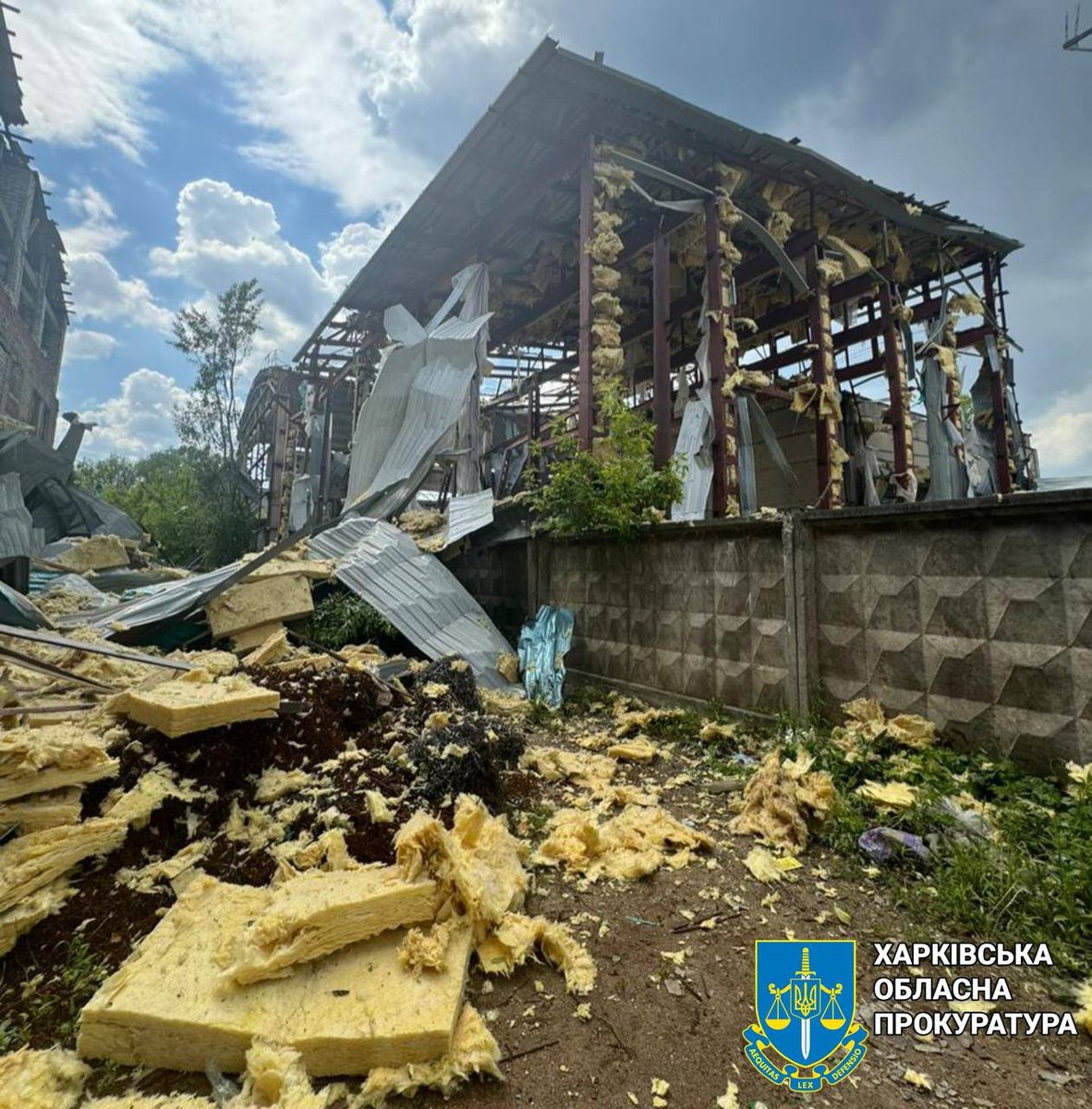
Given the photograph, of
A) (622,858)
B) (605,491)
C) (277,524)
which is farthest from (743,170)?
(277,524)

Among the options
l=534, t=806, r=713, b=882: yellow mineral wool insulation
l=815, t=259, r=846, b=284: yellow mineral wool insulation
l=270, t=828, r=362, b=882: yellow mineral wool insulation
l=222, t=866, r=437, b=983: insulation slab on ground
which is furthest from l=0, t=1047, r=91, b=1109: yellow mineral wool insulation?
l=815, t=259, r=846, b=284: yellow mineral wool insulation

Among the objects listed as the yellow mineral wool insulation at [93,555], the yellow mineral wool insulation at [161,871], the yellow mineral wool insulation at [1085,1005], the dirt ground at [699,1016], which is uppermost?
the yellow mineral wool insulation at [93,555]

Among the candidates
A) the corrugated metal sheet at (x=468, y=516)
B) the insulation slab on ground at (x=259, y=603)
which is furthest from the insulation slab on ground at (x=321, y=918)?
the corrugated metal sheet at (x=468, y=516)

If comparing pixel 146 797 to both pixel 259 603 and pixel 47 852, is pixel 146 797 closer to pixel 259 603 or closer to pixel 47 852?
pixel 47 852

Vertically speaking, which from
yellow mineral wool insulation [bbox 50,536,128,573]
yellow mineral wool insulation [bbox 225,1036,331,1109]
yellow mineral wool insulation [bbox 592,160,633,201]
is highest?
yellow mineral wool insulation [bbox 592,160,633,201]

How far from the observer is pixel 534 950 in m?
1.88

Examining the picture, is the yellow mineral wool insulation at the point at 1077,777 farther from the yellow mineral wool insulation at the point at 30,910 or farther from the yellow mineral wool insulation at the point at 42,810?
the yellow mineral wool insulation at the point at 42,810

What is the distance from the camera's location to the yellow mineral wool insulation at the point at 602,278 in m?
7.37

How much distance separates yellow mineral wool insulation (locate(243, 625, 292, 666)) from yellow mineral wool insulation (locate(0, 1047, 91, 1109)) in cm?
338

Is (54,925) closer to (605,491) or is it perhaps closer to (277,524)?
(605,491)

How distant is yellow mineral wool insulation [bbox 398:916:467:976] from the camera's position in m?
1.61

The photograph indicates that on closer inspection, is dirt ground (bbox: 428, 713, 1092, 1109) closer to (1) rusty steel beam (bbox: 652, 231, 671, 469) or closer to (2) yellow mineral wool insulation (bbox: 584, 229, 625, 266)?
(1) rusty steel beam (bbox: 652, 231, 671, 469)

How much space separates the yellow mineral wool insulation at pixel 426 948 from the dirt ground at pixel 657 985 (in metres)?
→ 0.19

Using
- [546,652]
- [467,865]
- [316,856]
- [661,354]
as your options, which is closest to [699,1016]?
[467,865]
